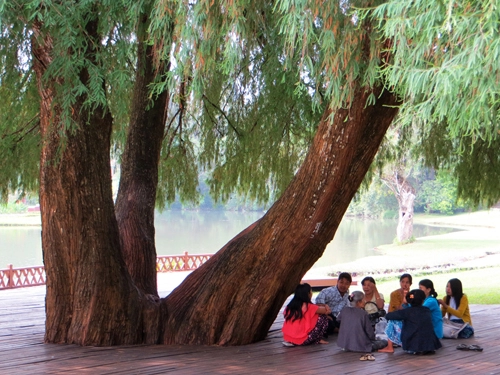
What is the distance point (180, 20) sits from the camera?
463 centimetres

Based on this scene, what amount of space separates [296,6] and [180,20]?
1.09 m

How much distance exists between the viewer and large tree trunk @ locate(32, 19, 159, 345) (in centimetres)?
648

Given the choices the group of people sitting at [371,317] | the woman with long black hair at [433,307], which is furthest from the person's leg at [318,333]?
the woman with long black hair at [433,307]

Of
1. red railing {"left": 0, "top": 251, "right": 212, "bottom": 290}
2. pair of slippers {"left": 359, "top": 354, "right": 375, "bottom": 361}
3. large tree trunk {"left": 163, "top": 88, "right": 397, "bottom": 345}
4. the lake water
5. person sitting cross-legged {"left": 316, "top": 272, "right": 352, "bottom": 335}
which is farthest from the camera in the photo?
the lake water

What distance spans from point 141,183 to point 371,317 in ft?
9.79

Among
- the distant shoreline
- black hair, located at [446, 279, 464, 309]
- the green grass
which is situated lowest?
the green grass

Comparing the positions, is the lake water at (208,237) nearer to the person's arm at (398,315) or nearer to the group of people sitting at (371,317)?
the group of people sitting at (371,317)

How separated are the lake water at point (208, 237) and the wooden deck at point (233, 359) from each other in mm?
16319

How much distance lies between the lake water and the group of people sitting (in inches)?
645

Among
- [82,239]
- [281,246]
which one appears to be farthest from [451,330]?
[82,239]

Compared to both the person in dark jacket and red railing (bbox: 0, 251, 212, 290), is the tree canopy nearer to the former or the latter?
the person in dark jacket

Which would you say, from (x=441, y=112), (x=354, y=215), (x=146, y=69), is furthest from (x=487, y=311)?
(x=354, y=215)

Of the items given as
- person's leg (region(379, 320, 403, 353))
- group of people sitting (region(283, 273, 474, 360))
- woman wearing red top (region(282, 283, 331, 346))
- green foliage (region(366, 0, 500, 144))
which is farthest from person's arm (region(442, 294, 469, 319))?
green foliage (region(366, 0, 500, 144))

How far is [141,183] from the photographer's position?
7.95 metres
